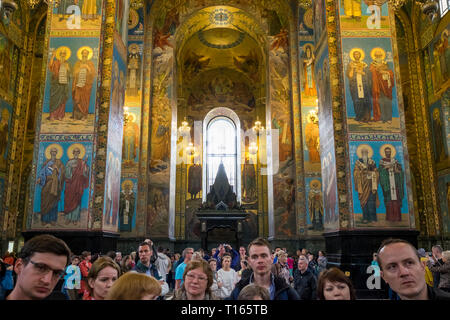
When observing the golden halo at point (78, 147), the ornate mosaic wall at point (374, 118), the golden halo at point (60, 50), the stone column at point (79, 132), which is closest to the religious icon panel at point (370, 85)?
the ornate mosaic wall at point (374, 118)

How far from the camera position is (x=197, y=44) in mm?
25125

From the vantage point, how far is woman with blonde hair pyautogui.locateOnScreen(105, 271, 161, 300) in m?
2.39

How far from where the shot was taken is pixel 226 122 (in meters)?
28.7

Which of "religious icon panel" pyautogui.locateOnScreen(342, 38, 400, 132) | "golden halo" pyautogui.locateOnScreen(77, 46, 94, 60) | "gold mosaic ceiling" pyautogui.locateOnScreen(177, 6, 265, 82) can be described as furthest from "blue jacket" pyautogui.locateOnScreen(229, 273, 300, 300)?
"gold mosaic ceiling" pyautogui.locateOnScreen(177, 6, 265, 82)

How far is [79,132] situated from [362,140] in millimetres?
7734

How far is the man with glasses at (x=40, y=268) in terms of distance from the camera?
217 centimetres

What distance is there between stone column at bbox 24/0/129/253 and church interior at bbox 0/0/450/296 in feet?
0.12

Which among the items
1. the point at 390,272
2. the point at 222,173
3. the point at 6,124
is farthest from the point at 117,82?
the point at 222,173

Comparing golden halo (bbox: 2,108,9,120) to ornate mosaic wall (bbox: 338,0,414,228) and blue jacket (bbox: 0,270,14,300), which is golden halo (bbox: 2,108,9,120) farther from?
ornate mosaic wall (bbox: 338,0,414,228)

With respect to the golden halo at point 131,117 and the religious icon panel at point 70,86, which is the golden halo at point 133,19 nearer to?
the golden halo at point 131,117

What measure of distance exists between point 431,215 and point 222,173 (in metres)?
11.8

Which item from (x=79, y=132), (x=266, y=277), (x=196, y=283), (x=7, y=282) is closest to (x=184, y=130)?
(x=79, y=132)

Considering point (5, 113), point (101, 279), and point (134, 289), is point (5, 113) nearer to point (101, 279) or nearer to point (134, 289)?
point (101, 279)
